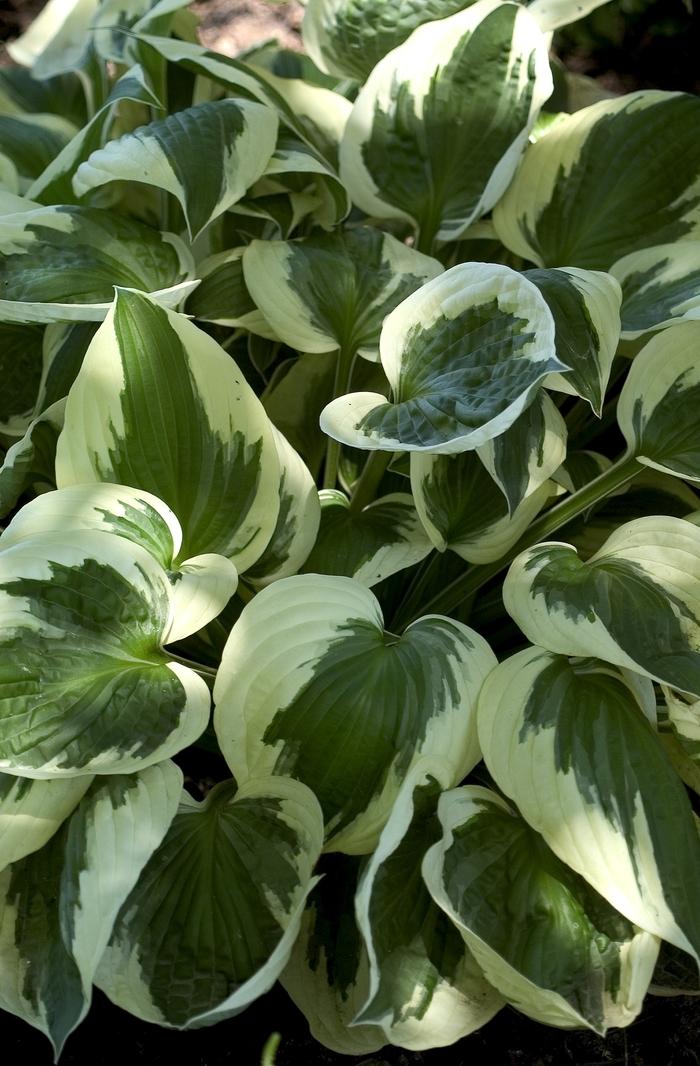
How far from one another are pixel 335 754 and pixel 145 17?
0.94m

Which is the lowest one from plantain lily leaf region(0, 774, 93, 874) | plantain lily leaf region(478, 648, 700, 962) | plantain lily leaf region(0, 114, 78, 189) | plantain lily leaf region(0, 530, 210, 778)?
plantain lily leaf region(0, 774, 93, 874)

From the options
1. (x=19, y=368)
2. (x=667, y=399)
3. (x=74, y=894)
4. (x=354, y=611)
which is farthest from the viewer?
(x=19, y=368)

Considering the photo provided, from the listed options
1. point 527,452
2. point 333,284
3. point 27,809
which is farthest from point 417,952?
point 333,284

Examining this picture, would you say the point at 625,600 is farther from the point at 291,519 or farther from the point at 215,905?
the point at 215,905

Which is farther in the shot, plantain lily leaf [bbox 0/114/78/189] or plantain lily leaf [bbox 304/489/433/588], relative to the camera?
plantain lily leaf [bbox 0/114/78/189]

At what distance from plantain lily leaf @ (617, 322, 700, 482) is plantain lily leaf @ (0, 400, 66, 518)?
1.89ft

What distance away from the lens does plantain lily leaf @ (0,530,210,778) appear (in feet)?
2.51

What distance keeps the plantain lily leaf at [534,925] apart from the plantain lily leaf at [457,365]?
302 millimetres

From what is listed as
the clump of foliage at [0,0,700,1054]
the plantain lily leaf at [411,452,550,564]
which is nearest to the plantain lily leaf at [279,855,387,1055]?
the clump of foliage at [0,0,700,1054]

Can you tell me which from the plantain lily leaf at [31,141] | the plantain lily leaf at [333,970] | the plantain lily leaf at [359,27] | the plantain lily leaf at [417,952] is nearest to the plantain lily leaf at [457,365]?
the plantain lily leaf at [417,952]

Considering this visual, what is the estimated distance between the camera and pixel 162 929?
2.65ft

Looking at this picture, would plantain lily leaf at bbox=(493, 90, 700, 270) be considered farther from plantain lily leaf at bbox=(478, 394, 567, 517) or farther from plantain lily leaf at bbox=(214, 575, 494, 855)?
plantain lily leaf at bbox=(214, 575, 494, 855)

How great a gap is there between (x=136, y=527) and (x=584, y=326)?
45 centimetres

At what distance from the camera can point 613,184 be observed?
46.3 inches
